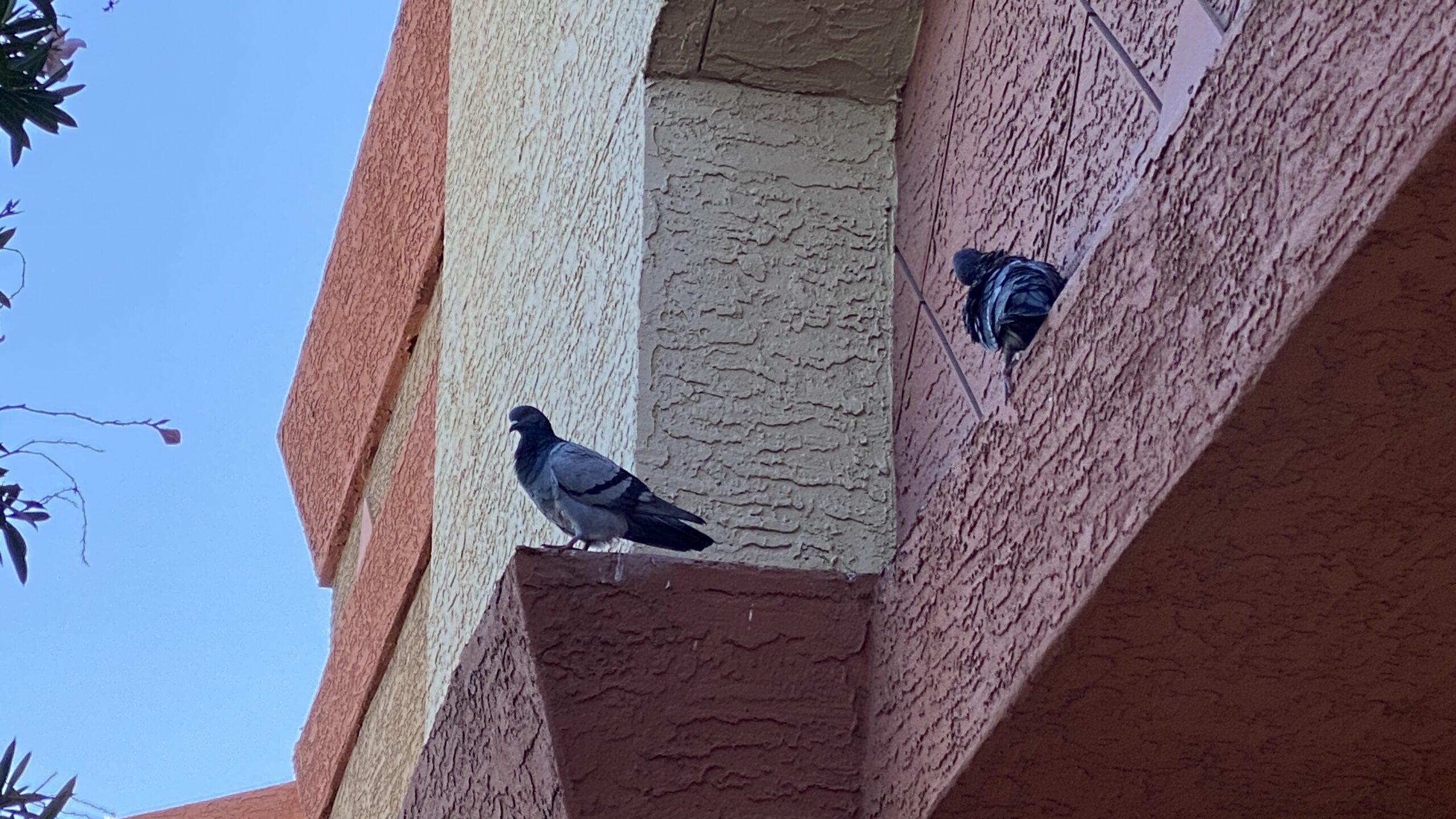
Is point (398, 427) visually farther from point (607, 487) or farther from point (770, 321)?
point (607, 487)

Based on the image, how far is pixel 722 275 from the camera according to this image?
10.7 feet

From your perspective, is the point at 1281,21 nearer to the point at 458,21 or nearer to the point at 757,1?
the point at 757,1

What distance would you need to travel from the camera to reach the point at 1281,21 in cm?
189

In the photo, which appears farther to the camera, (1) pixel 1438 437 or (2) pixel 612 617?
(2) pixel 612 617

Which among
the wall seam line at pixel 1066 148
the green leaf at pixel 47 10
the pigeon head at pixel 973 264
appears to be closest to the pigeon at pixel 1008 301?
the pigeon head at pixel 973 264

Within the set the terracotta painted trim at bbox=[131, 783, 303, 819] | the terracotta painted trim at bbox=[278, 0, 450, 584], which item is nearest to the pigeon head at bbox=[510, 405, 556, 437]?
the terracotta painted trim at bbox=[278, 0, 450, 584]

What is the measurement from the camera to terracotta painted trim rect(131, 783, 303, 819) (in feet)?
22.7

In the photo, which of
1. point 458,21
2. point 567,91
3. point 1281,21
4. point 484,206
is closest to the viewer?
point 1281,21

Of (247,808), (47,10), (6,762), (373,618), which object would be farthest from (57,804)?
(247,808)

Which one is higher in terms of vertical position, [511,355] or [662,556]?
[511,355]

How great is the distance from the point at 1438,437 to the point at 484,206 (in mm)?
3118

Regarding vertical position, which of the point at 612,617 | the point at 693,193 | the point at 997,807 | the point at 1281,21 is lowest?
the point at 997,807

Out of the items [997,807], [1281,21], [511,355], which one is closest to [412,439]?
[511,355]

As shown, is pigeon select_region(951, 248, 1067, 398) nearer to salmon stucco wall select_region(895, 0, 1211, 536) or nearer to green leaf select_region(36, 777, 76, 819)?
salmon stucco wall select_region(895, 0, 1211, 536)
